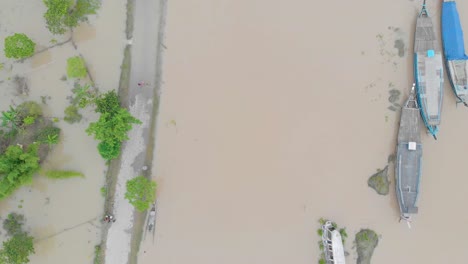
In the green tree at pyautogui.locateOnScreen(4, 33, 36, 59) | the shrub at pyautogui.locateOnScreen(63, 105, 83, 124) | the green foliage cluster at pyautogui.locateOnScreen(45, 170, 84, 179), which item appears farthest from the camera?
the shrub at pyautogui.locateOnScreen(63, 105, 83, 124)

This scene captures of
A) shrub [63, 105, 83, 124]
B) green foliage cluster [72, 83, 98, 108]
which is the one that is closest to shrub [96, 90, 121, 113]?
green foliage cluster [72, 83, 98, 108]

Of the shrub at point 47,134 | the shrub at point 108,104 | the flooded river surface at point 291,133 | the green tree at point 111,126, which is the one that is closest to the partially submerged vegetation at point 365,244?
the flooded river surface at point 291,133

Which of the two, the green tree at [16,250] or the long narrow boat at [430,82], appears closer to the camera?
the green tree at [16,250]

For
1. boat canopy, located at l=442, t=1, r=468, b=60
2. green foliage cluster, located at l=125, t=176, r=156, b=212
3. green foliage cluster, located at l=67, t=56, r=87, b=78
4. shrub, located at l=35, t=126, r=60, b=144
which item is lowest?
green foliage cluster, located at l=125, t=176, r=156, b=212

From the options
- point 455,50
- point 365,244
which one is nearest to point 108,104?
point 365,244

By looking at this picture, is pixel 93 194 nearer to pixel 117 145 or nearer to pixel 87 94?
pixel 117 145

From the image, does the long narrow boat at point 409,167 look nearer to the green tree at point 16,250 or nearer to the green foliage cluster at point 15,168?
the green foliage cluster at point 15,168

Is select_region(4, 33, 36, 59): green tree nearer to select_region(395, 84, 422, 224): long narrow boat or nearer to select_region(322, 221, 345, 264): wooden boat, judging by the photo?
select_region(322, 221, 345, 264): wooden boat
